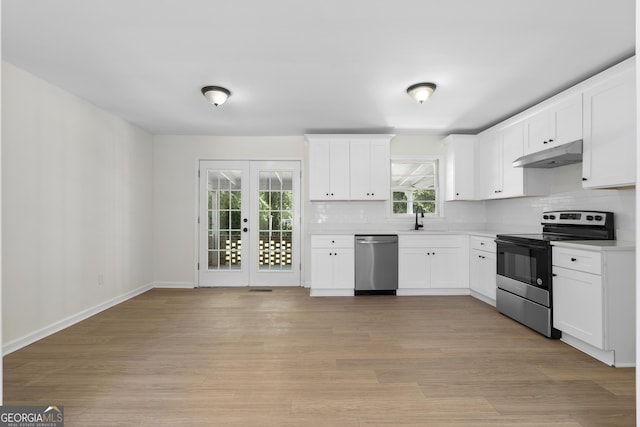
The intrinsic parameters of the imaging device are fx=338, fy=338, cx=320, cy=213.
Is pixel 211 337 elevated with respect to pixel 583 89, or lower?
lower

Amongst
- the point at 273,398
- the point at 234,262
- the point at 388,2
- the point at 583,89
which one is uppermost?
the point at 388,2

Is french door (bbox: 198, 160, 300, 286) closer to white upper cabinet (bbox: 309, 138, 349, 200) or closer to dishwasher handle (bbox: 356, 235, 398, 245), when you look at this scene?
white upper cabinet (bbox: 309, 138, 349, 200)

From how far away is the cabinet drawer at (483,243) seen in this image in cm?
407

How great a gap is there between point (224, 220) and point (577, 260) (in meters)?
4.42

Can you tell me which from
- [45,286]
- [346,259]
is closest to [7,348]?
[45,286]

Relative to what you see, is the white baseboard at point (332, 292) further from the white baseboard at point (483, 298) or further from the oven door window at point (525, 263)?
the oven door window at point (525, 263)

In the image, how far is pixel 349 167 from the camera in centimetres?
489

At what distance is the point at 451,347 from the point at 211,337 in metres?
2.14

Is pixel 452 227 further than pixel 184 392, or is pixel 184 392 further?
pixel 452 227

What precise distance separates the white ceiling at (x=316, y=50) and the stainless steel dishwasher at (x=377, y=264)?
174cm

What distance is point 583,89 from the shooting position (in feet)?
9.94

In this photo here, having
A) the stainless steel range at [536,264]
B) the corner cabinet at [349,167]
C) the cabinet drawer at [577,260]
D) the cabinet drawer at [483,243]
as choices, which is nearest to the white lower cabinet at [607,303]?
the cabinet drawer at [577,260]

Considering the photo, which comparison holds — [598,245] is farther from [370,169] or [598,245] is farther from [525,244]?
[370,169]

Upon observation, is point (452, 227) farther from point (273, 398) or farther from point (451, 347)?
point (273, 398)
